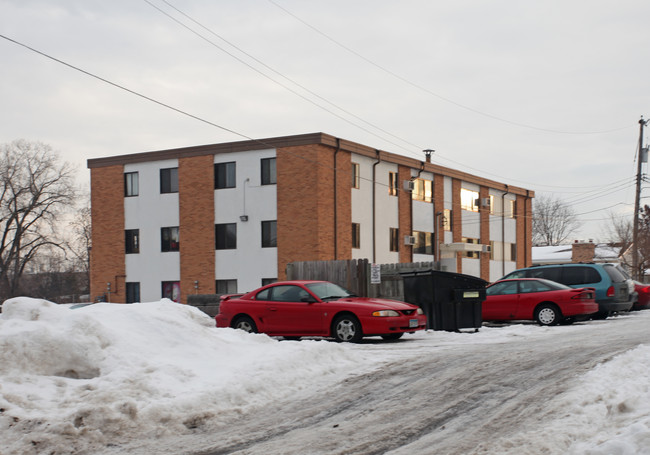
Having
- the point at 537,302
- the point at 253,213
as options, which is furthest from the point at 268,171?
the point at 537,302

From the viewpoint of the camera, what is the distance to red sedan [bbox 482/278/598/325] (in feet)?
62.5

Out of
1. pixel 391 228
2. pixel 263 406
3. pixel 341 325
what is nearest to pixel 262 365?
pixel 263 406

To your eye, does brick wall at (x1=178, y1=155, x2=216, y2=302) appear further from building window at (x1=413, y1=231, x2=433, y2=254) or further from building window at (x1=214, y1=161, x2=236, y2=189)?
building window at (x1=413, y1=231, x2=433, y2=254)

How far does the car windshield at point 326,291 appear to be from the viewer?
15.5 m

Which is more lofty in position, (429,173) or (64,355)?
(429,173)

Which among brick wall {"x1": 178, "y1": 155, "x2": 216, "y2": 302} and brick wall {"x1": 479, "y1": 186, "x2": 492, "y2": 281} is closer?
brick wall {"x1": 178, "y1": 155, "x2": 216, "y2": 302}

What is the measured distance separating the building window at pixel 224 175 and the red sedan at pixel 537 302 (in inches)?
733

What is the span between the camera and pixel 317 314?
15.1m

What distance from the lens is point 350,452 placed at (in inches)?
245

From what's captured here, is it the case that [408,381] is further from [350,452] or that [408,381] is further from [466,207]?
[466,207]

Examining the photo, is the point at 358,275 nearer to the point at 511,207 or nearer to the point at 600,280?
the point at 600,280

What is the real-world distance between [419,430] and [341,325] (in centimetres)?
798

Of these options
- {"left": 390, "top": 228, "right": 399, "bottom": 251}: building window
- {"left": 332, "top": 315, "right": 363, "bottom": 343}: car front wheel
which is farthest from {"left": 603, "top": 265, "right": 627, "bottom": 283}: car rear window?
{"left": 390, "top": 228, "right": 399, "bottom": 251}: building window

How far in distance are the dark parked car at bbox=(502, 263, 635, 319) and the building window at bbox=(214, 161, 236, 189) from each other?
694 inches
